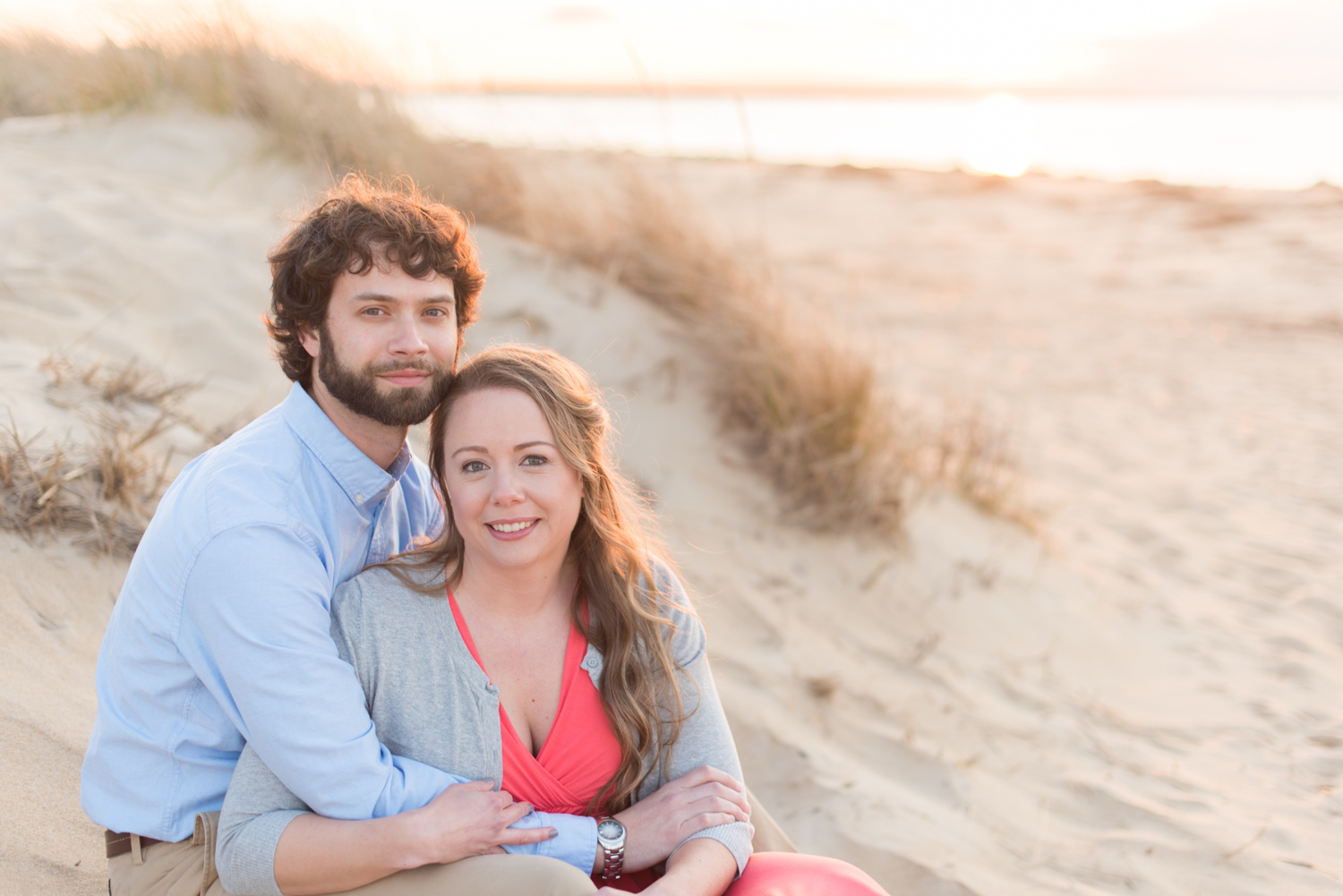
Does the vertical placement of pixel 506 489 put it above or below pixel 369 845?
above

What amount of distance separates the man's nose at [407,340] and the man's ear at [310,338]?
22 cm

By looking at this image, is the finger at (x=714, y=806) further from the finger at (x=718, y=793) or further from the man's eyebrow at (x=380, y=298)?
the man's eyebrow at (x=380, y=298)

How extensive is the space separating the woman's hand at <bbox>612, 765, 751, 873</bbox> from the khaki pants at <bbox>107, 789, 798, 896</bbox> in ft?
0.76

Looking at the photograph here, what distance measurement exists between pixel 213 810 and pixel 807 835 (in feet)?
6.40

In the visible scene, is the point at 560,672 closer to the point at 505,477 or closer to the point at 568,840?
the point at 568,840

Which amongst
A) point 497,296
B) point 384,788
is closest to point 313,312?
point 384,788

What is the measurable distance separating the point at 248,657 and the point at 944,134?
38.0m

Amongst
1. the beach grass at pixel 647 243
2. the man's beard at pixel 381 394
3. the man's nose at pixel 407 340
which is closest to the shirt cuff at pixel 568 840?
the man's beard at pixel 381 394

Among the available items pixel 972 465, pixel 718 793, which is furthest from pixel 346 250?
pixel 972 465

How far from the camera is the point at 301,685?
6.29ft

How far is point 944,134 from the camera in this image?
3622 cm

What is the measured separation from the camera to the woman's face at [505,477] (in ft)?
→ 7.18

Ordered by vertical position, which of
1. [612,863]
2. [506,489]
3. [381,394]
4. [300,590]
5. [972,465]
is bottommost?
[612,863]

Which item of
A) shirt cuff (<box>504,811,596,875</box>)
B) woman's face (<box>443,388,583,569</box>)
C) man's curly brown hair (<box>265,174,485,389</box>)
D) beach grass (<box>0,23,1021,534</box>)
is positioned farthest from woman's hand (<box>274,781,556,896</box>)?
beach grass (<box>0,23,1021,534</box>)
